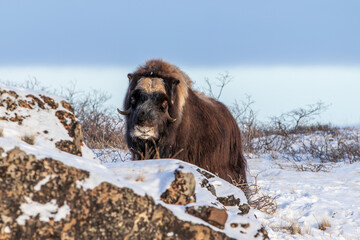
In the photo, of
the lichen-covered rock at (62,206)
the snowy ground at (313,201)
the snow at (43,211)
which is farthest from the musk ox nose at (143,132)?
the snow at (43,211)

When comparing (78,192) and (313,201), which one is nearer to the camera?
(78,192)

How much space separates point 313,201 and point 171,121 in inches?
114

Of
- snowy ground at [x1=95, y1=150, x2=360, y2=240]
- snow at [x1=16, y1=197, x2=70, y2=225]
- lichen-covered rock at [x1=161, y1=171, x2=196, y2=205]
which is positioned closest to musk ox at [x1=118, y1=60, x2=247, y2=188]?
snowy ground at [x1=95, y1=150, x2=360, y2=240]

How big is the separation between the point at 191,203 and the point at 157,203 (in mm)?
367

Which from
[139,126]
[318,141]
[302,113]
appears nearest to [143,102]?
[139,126]

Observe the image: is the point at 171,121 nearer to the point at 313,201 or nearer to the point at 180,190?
the point at 313,201

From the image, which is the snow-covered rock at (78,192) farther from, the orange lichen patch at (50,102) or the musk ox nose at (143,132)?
the musk ox nose at (143,132)

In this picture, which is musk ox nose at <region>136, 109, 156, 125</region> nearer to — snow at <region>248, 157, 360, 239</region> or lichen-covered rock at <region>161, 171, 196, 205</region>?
snow at <region>248, 157, 360, 239</region>

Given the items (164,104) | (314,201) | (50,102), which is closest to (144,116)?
(164,104)

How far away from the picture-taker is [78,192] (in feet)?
9.64

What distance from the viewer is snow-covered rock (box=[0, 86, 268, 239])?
2.85 m

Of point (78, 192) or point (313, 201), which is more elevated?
point (78, 192)

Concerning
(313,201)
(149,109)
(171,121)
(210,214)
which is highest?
(149,109)

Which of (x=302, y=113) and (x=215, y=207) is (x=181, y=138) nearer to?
(x=215, y=207)
